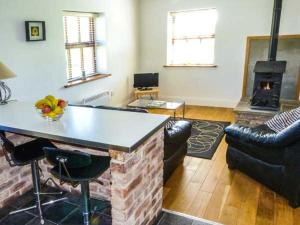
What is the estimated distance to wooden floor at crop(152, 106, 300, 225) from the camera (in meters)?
2.61

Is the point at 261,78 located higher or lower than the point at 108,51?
lower

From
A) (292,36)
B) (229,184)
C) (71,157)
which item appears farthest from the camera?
(292,36)

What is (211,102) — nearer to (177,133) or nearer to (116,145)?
(177,133)

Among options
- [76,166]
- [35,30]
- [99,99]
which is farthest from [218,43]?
[76,166]

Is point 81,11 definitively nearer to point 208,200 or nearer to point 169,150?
point 169,150

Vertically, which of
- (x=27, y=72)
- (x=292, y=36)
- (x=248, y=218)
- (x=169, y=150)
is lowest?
(x=248, y=218)

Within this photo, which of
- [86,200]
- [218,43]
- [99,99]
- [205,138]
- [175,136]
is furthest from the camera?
[218,43]

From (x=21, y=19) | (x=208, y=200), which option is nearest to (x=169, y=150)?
(x=208, y=200)

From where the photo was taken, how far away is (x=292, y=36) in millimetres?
5402

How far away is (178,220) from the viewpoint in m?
2.53

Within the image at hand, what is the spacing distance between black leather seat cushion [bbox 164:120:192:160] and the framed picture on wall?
223cm

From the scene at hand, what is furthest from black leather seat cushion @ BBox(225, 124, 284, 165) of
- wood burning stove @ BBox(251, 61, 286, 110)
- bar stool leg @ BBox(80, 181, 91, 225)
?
bar stool leg @ BBox(80, 181, 91, 225)

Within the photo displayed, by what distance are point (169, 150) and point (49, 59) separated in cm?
234

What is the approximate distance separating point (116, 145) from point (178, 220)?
1.17 metres
